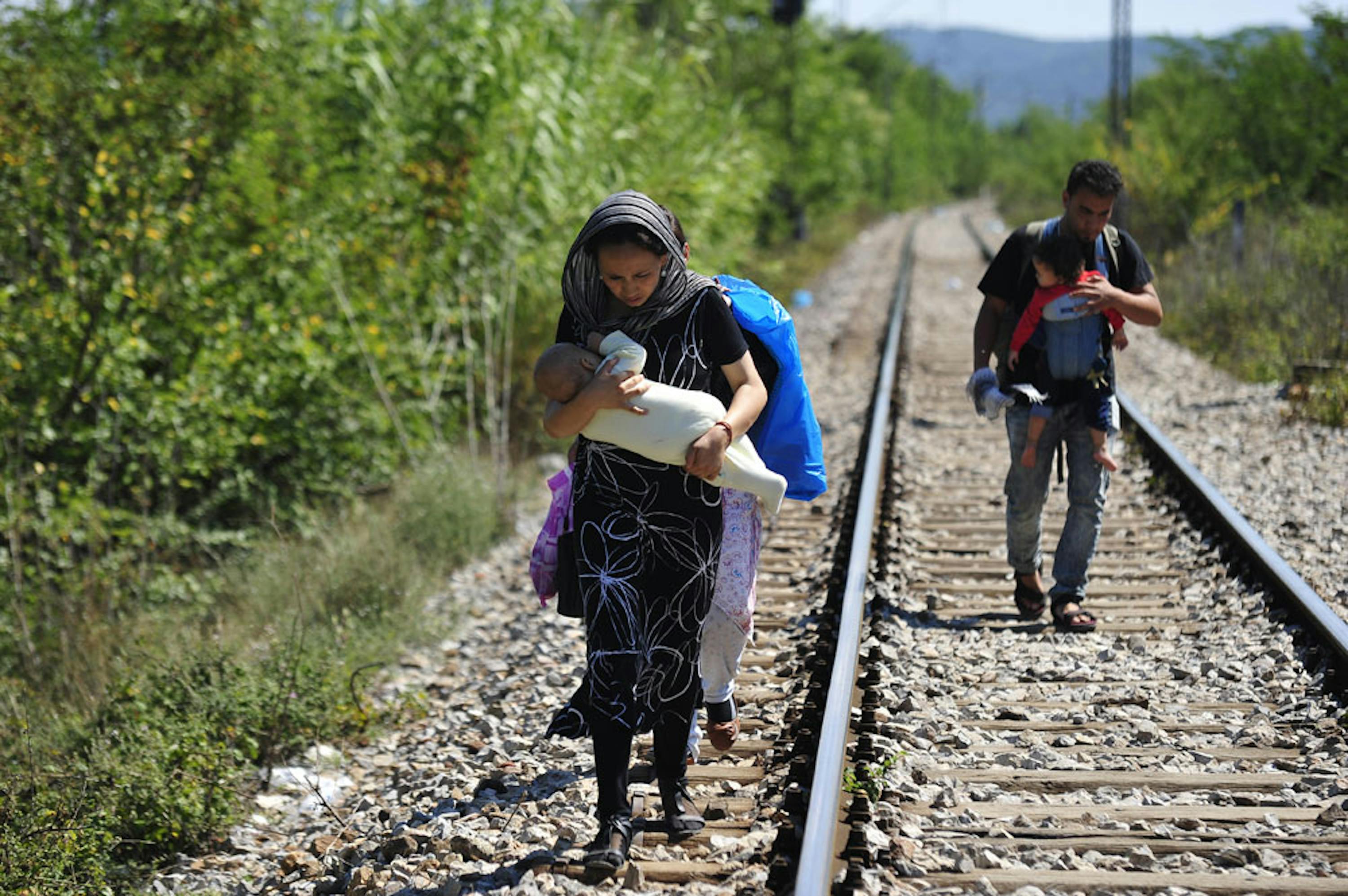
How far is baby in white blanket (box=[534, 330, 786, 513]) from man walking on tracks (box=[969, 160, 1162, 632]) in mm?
2264

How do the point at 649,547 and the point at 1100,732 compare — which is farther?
the point at 1100,732

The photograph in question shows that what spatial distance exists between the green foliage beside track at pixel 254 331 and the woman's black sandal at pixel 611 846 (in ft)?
7.37

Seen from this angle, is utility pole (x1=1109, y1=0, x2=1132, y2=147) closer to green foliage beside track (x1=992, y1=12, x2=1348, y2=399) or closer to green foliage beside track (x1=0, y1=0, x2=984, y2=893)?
green foliage beside track (x1=992, y1=12, x2=1348, y2=399)

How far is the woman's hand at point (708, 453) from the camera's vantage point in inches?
139

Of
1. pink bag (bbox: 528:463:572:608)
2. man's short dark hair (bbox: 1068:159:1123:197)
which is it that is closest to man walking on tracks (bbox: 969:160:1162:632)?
man's short dark hair (bbox: 1068:159:1123:197)

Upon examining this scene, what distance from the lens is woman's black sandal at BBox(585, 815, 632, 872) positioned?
3.69m

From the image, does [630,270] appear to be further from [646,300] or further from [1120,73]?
[1120,73]

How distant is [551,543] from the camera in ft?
13.1

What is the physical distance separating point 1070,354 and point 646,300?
8.53 feet

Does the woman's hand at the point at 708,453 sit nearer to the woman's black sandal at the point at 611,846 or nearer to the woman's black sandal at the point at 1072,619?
the woman's black sandal at the point at 611,846

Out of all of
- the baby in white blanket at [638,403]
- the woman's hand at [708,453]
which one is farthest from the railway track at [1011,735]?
the baby in white blanket at [638,403]

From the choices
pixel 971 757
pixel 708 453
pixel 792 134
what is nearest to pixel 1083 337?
pixel 971 757

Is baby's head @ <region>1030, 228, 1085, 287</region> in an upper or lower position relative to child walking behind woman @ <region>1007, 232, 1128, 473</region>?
upper

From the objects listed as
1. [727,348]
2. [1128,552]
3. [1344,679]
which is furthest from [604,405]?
[1128,552]
